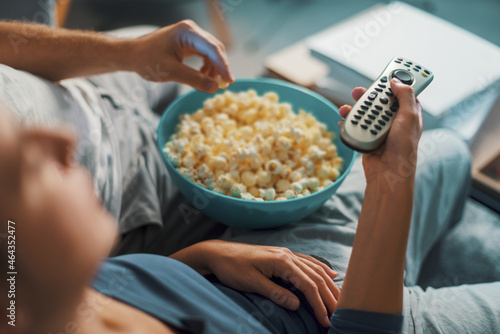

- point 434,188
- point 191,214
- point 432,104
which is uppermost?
point 432,104

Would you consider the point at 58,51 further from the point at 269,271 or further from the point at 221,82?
the point at 269,271

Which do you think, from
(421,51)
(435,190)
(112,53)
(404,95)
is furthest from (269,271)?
(421,51)

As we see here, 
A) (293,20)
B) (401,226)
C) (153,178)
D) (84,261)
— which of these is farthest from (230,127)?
(293,20)

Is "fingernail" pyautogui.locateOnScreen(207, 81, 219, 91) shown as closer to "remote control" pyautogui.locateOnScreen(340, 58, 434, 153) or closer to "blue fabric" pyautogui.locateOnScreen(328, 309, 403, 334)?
"remote control" pyautogui.locateOnScreen(340, 58, 434, 153)

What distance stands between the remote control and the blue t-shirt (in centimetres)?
26

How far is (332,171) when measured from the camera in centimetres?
82

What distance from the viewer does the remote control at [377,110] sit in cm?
59

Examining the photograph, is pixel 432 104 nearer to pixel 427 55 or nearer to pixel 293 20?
pixel 427 55

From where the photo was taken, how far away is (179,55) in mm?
863

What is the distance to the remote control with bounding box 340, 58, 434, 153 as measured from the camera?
0.59m

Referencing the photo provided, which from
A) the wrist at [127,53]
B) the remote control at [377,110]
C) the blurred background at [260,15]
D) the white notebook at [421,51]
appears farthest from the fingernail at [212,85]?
the blurred background at [260,15]

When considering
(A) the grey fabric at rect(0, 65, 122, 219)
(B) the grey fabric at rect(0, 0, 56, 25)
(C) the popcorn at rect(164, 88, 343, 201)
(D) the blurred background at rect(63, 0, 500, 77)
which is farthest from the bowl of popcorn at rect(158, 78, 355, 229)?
(D) the blurred background at rect(63, 0, 500, 77)

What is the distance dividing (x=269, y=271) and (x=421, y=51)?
0.93 meters

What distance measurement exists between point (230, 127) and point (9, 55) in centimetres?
48
